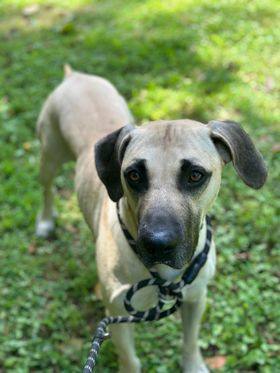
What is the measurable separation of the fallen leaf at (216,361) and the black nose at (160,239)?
164cm

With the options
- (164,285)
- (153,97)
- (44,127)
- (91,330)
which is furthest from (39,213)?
(164,285)

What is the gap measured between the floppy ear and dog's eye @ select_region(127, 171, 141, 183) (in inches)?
18.1

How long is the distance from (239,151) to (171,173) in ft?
1.47

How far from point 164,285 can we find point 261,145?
2709 mm

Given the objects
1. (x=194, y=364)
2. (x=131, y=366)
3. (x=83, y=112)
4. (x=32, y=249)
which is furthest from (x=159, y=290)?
(x=32, y=249)

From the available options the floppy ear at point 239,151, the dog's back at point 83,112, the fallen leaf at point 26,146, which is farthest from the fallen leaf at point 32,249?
the floppy ear at point 239,151

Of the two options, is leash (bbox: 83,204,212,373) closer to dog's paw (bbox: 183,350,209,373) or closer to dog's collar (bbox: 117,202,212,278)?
dog's collar (bbox: 117,202,212,278)

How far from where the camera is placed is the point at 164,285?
3234 mm

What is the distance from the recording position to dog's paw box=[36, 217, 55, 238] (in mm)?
5188

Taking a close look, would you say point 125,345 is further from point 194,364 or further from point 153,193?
point 153,193

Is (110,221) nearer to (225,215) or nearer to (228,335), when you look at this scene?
(228,335)

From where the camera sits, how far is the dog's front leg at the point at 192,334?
373 cm

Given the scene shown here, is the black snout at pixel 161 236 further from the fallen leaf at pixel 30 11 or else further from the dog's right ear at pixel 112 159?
the fallen leaf at pixel 30 11

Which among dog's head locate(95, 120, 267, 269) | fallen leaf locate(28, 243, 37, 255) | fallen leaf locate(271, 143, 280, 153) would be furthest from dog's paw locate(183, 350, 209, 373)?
fallen leaf locate(271, 143, 280, 153)
